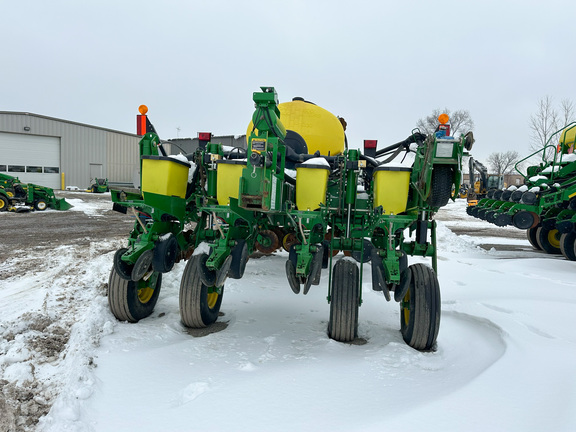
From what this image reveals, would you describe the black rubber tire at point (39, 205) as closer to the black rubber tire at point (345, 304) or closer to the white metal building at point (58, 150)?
the white metal building at point (58, 150)

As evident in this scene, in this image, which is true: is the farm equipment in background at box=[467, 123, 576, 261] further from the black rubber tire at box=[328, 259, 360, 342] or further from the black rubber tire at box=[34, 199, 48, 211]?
the black rubber tire at box=[34, 199, 48, 211]

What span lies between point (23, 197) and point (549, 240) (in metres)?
20.1

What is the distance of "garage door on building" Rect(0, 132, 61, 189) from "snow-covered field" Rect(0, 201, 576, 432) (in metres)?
30.3

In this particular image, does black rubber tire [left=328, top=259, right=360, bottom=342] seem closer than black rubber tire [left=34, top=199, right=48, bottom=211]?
Yes

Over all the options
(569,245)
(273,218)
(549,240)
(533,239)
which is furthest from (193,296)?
(533,239)

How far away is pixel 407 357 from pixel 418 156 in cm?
201

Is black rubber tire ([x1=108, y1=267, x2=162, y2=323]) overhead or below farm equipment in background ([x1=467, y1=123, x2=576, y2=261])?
below

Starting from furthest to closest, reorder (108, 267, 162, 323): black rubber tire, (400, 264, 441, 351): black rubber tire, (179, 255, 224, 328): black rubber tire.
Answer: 1. (108, 267, 162, 323): black rubber tire
2. (179, 255, 224, 328): black rubber tire
3. (400, 264, 441, 351): black rubber tire

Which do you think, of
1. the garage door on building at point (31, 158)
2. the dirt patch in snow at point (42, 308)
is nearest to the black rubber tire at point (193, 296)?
the dirt patch in snow at point (42, 308)

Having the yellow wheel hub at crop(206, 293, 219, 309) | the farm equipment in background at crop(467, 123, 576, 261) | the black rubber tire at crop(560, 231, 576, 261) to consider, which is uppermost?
the farm equipment in background at crop(467, 123, 576, 261)

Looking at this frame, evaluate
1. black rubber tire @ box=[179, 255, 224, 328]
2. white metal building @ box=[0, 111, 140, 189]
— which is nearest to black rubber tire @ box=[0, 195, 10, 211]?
white metal building @ box=[0, 111, 140, 189]

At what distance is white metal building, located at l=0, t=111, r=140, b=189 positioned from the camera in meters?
29.0

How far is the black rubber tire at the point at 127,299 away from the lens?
12.7 feet

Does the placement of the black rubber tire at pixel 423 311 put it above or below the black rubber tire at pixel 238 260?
below
